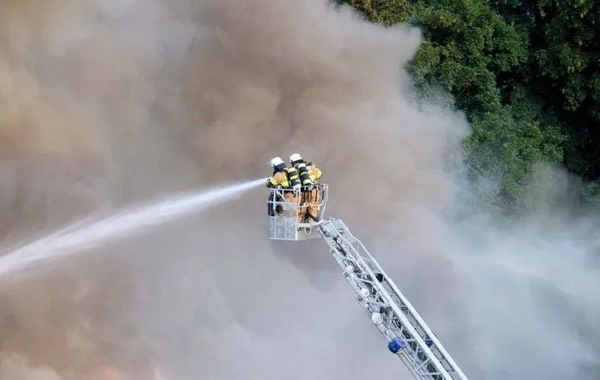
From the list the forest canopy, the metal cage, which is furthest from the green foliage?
the metal cage

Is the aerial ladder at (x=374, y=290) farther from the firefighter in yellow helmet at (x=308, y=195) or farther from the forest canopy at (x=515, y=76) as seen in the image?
the forest canopy at (x=515, y=76)

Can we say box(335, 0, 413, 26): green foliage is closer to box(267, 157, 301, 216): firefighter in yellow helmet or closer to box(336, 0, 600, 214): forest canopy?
box(336, 0, 600, 214): forest canopy

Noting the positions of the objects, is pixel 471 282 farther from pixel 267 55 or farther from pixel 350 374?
pixel 267 55

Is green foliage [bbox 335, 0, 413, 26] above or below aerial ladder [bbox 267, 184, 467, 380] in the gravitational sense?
above

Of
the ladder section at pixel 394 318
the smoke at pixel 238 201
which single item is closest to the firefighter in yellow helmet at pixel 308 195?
the ladder section at pixel 394 318

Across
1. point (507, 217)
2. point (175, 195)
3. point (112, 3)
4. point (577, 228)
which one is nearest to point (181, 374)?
point (175, 195)

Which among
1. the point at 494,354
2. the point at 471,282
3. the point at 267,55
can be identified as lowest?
the point at 494,354
